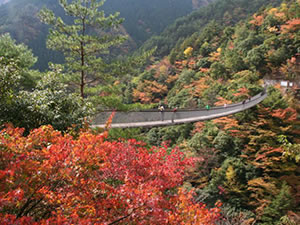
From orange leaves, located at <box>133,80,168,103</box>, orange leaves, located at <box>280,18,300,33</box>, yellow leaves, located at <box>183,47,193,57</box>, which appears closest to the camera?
orange leaves, located at <box>280,18,300,33</box>

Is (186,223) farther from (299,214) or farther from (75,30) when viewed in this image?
(299,214)

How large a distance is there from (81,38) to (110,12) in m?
73.6

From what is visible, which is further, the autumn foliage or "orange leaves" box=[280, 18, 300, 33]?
"orange leaves" box=[280, 18, 300, 33]

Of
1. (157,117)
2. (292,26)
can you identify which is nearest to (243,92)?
(157,117)

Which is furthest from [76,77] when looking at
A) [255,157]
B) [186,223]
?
[255,157]

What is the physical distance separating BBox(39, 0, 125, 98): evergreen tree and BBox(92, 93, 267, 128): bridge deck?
1.53 metres

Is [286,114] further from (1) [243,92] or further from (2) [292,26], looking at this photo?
(2) [292,26]

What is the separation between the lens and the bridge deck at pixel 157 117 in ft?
23.4

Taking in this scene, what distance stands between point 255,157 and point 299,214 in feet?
9.05

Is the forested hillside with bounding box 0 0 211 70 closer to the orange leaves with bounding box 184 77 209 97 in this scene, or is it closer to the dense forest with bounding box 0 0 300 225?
the orange leaves with bounding box 184 77 209 97

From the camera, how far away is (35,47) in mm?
50406

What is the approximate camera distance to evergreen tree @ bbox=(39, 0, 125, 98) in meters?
6.64

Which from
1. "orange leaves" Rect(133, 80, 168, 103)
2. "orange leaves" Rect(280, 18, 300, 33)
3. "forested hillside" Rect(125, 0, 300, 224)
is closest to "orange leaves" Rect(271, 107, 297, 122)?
"forested hillside" Rect(125, 0, 300, 224)

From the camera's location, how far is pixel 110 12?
71562mm
